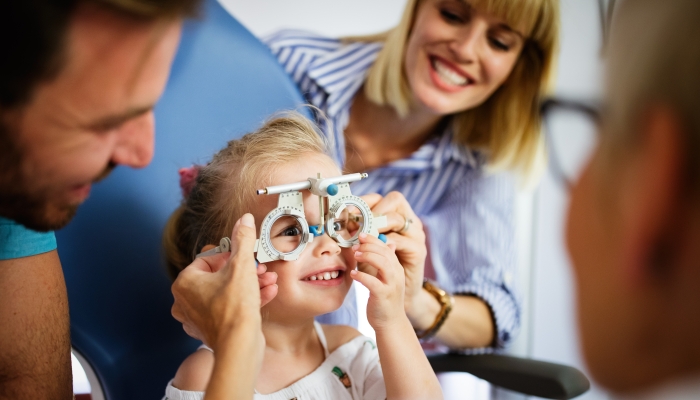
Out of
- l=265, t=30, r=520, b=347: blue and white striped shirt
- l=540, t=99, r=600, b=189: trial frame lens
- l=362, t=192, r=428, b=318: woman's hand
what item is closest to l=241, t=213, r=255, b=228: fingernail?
l=362, t=192, r=428, b=318: woman's hand

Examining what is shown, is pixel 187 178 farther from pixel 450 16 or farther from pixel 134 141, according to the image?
pixel 450 16

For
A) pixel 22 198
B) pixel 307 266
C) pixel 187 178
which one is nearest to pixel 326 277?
pixel 307 266

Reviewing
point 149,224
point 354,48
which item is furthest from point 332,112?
point 149,224

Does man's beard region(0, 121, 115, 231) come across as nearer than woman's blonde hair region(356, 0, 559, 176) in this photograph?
Yes

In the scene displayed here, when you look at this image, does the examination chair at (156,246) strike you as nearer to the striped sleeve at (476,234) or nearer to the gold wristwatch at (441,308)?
the gold wristwatch at (441,308)

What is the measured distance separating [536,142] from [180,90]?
754mm

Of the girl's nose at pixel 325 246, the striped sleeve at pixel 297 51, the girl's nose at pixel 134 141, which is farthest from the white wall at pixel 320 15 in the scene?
the girl's nose at pixel 325 246

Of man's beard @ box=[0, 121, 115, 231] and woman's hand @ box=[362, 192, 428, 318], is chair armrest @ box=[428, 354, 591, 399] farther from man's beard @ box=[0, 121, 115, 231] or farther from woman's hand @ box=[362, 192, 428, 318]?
man's beard @ box=[0, 121, 115, 231]

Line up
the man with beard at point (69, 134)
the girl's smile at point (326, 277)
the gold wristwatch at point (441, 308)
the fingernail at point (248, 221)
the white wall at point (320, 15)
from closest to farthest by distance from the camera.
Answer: the man with beard at point (69, 134)
the fingernail at point (248, 221)
the girl's smile at point (326, 277)
the gold wristwatch at point (441, 308)
the white wall at point (320, 15)

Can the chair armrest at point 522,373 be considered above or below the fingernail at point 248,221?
below

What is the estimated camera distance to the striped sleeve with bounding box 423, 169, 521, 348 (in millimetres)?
1267

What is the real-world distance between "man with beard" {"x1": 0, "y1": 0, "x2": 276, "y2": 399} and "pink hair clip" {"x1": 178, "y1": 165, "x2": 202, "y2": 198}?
11cm

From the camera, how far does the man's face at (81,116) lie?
625mm

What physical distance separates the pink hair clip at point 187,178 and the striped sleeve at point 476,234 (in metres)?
0.57
